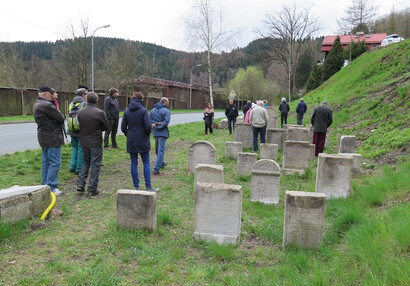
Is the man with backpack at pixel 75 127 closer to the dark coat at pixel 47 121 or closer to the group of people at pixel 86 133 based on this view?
the group of people at pixel 86 133

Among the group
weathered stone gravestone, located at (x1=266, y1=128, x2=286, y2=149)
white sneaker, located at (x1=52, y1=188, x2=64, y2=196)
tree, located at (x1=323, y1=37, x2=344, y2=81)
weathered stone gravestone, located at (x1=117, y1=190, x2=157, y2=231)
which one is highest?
tree, located at (x1=323, y1=37, x2=344, y2=81)

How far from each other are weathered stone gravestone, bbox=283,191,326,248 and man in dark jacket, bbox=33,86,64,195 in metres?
4.42

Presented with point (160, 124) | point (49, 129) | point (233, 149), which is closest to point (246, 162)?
point (233, 149)

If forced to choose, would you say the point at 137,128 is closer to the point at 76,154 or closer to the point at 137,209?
the point at 137,209

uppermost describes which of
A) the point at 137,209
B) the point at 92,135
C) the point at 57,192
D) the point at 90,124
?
the point at 90,124

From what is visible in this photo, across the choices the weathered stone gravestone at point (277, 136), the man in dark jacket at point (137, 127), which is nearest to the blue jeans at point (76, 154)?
the man in dark jacket at point (137, 127)

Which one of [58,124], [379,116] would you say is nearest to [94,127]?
[58,124]

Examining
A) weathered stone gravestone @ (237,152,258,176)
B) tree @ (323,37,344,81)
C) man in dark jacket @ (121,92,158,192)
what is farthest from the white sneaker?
tree @ (323,37,344,81)

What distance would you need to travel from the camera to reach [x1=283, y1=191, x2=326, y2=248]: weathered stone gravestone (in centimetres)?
416

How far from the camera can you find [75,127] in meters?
7.15

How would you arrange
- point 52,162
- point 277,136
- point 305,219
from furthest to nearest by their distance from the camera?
point 277,136 → point 52,162 → point 305,219

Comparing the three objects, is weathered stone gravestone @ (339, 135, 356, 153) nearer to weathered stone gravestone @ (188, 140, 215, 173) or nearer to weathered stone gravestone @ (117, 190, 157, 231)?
weathered stone gravestone @ (188, 140, 215, 173)

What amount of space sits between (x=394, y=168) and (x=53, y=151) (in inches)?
286

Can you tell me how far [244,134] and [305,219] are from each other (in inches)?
338
